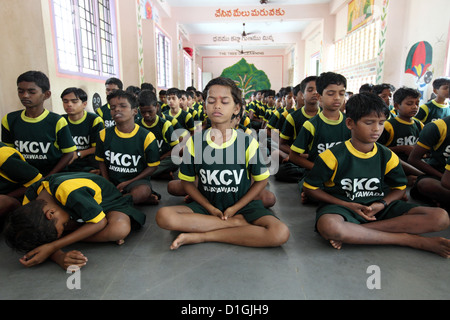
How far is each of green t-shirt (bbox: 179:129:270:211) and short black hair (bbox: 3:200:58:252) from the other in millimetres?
637

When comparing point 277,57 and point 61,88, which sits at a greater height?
point 277,57

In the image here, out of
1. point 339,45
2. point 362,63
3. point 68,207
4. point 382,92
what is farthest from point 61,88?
point 339,45

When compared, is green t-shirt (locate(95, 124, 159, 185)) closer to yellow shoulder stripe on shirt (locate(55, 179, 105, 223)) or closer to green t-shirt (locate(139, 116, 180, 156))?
yellow shoulder stripe on shirt (locate(55, 179, 105, 223))

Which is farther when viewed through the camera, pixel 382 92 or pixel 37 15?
pixel 382 92

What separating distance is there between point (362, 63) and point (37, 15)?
5182 millimetres

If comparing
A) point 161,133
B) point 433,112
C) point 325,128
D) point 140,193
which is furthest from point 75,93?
point 433,112

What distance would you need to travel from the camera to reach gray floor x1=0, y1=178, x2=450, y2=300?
1.10m

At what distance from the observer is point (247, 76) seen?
13984 millimetres

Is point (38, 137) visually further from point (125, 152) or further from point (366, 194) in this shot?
point (366, 194)

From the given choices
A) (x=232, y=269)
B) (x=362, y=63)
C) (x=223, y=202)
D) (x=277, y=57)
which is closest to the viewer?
(x=232, y=269)

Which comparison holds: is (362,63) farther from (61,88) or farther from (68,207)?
(68,207)
